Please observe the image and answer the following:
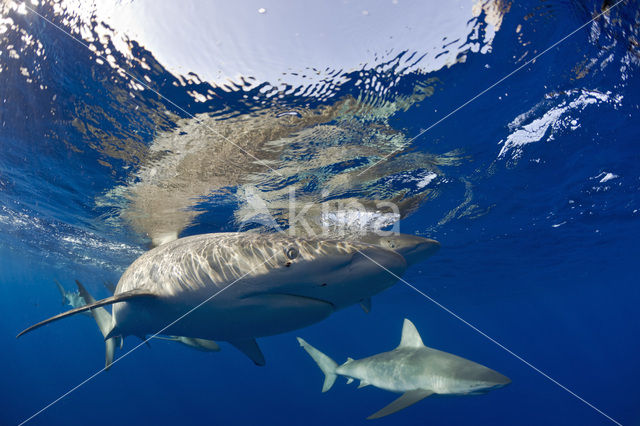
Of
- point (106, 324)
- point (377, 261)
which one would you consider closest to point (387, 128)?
point (377, 261)

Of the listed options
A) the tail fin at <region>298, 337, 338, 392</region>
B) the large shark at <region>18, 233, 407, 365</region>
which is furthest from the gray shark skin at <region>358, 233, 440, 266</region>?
the tail fin at <region>298, 337, 338, 392</region>

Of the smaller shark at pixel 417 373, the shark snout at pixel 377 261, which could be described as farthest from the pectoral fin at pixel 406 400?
the shark snout at pixel 377 261

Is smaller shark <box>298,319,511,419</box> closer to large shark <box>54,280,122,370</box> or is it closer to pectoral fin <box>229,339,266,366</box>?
pectoral fin <box>229,339,266,366</box>

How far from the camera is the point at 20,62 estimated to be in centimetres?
518

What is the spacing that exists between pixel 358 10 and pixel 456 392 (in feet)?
22.9

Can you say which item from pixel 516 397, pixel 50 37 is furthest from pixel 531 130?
pixel 516 397

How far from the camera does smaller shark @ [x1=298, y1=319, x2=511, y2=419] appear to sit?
5.59 metres

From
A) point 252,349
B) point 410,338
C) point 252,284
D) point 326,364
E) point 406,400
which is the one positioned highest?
point 252,284

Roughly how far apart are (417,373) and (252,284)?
5.66 meters

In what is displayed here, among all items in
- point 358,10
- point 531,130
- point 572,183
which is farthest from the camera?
point 572,183

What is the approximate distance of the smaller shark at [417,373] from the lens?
18.4 ft

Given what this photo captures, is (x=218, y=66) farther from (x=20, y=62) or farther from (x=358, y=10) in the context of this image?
(x=20, y=62)

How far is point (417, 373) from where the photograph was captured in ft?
21.8

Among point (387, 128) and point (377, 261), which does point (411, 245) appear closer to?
point (387, 128)
